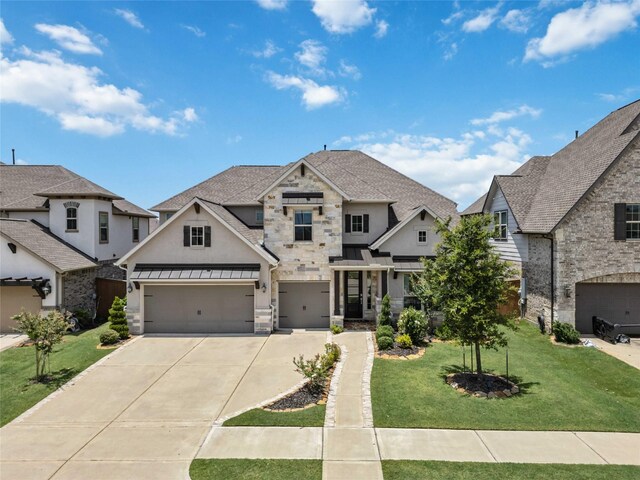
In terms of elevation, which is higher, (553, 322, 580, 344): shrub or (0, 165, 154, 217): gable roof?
(0, 165, 154, 217): gable roof

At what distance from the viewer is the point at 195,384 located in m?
12.5

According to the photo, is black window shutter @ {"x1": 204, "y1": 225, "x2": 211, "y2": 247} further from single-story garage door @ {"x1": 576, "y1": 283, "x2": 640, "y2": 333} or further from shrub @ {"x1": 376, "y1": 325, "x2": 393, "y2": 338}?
single-story garage door @ {"x1": 576, "y1": 283, "x2": 640, "y2": 333}

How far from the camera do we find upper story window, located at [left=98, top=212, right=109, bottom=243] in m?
24.1

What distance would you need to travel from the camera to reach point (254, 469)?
7809 millimetres

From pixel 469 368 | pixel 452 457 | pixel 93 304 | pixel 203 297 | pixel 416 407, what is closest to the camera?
pixel 452 457

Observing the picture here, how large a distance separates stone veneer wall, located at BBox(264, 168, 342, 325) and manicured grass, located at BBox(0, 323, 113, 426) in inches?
337

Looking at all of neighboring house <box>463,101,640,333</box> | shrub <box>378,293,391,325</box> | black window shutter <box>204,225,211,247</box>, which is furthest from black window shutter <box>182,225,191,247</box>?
neighboring house <box>463,101,640,333</box>

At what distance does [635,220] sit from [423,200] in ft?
34.4

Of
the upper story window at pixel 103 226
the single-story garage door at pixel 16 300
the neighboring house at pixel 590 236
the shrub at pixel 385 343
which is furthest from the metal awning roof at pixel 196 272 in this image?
the neighboring house at pixel 590 236

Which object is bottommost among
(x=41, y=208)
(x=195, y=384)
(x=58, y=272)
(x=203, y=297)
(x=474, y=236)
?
(x=195, y=384)

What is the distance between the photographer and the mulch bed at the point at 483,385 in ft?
37.0

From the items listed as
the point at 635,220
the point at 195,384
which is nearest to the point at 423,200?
the point at 635,220

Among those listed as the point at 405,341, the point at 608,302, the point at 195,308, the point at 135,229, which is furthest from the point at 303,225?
the point at 135,229

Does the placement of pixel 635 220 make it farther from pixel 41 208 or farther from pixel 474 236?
pixel 41 208
